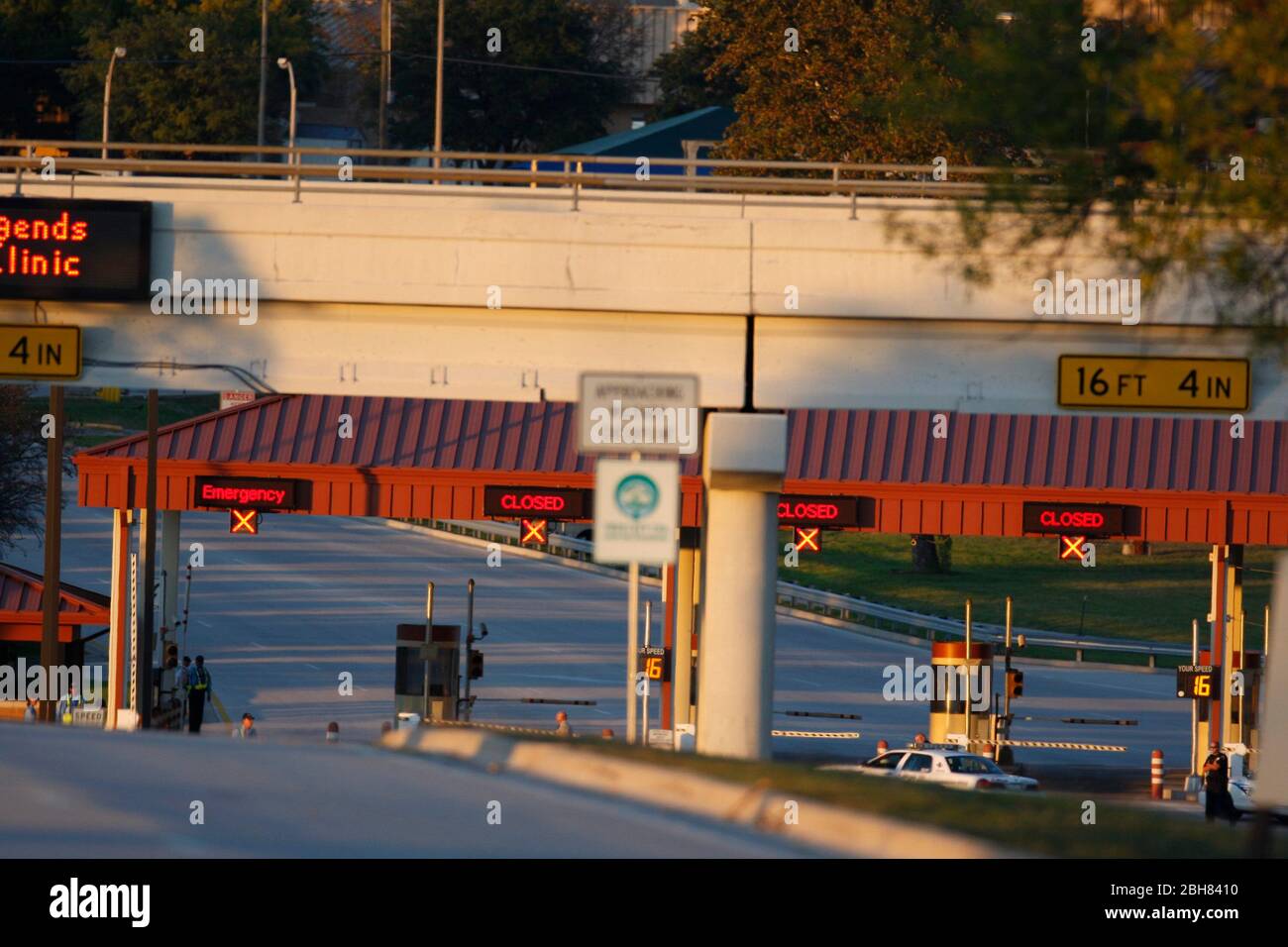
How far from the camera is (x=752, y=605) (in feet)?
57.4

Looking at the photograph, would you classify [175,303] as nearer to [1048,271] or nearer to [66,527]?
[1048,271]

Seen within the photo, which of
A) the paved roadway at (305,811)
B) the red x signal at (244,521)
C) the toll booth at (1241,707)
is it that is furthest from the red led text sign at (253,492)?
the paved roadway at (305,811)

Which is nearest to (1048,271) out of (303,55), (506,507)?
(506,507)

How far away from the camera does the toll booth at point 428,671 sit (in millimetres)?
32031

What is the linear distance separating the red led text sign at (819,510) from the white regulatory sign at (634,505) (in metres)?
19.6

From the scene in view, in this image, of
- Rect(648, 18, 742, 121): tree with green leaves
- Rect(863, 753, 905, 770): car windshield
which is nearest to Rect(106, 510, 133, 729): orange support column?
Rect(863, 753, 905, 770): car windshield

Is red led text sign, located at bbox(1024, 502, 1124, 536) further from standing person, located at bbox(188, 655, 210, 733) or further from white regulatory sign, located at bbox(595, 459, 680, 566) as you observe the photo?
white regulatory sign, located at bbox(595, 459, 680, 566)

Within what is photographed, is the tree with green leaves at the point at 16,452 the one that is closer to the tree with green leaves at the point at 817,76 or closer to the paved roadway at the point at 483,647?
the paved roadway at the point at 483,647

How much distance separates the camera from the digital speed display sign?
17.1 metres

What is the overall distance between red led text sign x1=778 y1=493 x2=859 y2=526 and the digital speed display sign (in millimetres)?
16645

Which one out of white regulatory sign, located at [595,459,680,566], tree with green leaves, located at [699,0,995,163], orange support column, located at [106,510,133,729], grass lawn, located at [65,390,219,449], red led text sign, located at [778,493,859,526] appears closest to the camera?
white regulatory sign, located at [595,459,680,566]

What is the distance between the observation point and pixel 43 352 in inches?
706

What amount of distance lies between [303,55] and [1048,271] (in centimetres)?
7853

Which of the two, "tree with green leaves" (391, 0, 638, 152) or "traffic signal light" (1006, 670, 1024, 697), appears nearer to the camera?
"traffic signal light" (1006, 670, 1024, 697)
